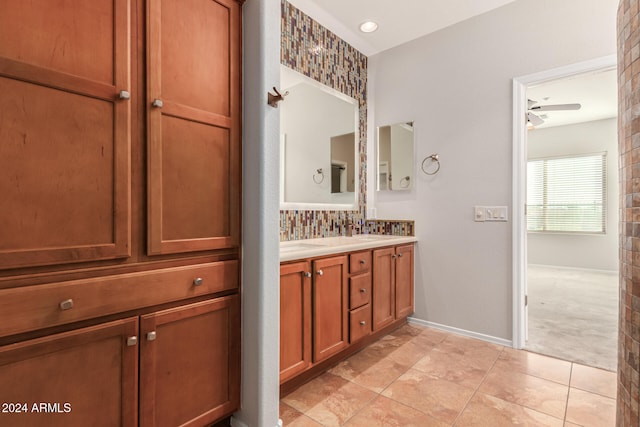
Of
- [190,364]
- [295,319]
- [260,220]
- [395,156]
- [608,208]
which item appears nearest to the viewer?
[190,364]

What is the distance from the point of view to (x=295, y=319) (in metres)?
1.79

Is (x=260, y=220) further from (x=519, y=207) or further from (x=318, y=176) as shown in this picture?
(x=519, y=207)

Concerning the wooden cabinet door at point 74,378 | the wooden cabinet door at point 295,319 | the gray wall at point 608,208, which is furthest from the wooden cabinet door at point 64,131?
the gray wall at point 608,208

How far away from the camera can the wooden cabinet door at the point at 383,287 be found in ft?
7.95

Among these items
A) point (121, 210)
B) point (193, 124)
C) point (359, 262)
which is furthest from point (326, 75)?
point (121, 210)

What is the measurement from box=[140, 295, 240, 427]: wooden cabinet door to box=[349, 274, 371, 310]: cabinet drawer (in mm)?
912

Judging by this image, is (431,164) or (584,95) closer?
(431,164)

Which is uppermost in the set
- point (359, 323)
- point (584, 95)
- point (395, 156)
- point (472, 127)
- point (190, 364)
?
point (584, 95)

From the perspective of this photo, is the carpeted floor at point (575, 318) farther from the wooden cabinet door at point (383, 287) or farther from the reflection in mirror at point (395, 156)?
the reflection in mirror at point (395, 156)

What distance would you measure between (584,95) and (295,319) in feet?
16.8

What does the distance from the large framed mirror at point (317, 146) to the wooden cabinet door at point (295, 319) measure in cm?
79

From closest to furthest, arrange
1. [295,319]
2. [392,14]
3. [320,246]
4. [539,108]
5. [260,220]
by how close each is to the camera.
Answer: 1. [260,220]
2. [295,319]
3. [320,246]
4. [392,14]
5. [539,108]

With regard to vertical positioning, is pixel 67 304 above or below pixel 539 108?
below

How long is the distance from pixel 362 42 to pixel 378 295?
A: 2.34 meters
